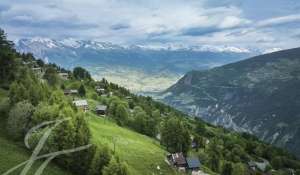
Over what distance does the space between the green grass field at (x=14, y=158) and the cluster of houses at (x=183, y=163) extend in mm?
42763

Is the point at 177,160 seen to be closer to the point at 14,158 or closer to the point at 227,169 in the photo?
the point at 227,169

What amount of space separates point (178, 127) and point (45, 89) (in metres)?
45.1

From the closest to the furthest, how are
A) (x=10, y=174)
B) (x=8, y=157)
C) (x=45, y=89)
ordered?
(x=10, y=174)
(x=8, y=157)
(x=45, y=89)

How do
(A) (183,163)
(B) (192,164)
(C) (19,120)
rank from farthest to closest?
(B) (192,164) → (A) (183,163) → (C) (19,120)

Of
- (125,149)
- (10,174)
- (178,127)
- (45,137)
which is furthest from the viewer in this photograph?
(178,127)

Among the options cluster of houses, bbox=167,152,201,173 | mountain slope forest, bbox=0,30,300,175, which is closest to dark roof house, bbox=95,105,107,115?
mountain slope forest, bbox=0,30,300,175

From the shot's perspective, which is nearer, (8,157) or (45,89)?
(8,157)

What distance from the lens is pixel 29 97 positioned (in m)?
103

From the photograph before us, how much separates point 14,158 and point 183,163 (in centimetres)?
5511

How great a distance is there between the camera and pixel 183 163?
11762 cm

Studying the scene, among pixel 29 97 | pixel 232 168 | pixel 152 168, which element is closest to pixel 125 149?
pixel 152 168

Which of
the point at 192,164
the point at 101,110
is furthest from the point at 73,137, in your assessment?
the point at 101,110

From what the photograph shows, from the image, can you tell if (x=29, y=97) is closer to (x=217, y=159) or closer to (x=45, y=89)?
(x=45, y=89)

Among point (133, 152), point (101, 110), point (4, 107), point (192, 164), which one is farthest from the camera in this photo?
point (101, 110)
